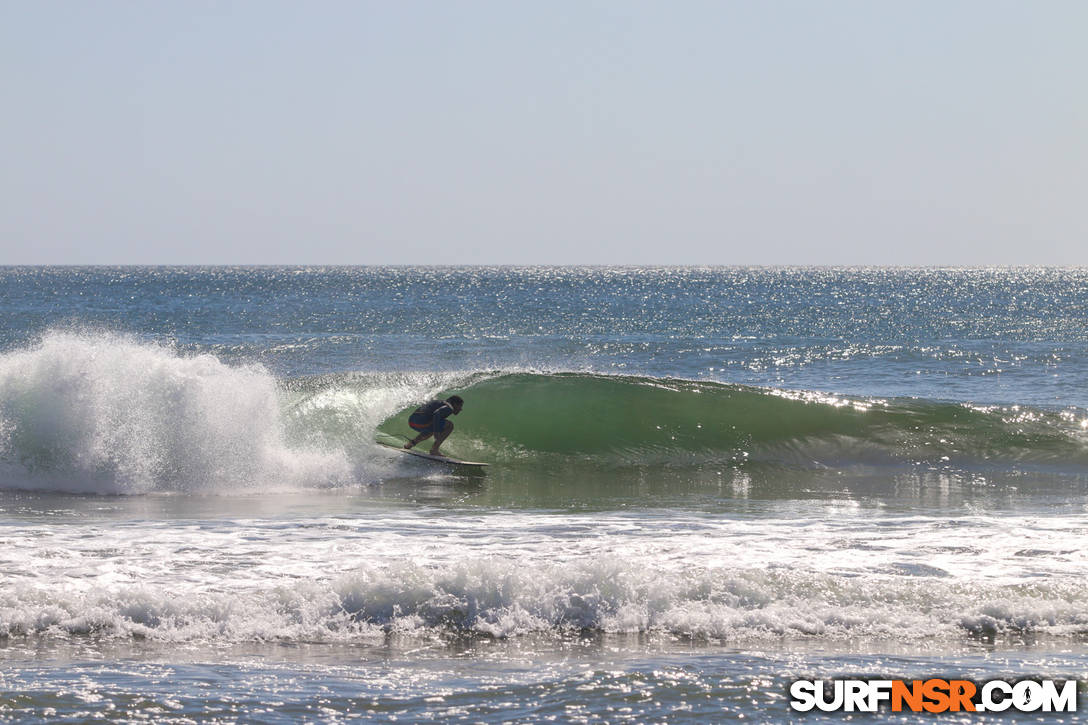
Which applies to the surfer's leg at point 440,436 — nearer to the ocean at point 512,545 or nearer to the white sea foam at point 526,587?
the ocean at point 512,545

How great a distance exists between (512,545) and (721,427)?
7.83 meters

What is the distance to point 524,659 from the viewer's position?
6.48 m

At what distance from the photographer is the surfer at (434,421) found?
1421 cm

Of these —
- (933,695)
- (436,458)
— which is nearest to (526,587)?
(933,695)

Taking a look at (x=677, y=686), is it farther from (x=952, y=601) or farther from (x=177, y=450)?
(x=177, y=450)

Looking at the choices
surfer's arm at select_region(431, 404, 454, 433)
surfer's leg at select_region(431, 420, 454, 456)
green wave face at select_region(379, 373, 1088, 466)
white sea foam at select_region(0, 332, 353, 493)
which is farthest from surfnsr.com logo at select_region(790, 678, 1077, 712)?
green wave face at select_region(379, 373, 1088, 466)

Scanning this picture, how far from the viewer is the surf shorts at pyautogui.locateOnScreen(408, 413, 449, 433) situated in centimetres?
1430

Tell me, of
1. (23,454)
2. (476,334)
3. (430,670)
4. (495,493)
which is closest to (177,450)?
(23,454)

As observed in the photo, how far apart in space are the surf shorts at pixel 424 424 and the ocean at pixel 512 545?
53 centimetres

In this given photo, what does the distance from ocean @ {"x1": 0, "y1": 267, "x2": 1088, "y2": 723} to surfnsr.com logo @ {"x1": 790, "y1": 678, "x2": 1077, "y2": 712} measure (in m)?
0.10

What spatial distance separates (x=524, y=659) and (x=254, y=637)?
163 cm

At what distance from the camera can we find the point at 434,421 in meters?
14.3

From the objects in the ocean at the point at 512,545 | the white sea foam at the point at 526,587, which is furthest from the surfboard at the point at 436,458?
the white sea foam at the point at 526,587

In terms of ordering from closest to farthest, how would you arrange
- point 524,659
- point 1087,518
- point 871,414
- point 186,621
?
point 524,659
point 186,621
point 1087,518
point 871,414
